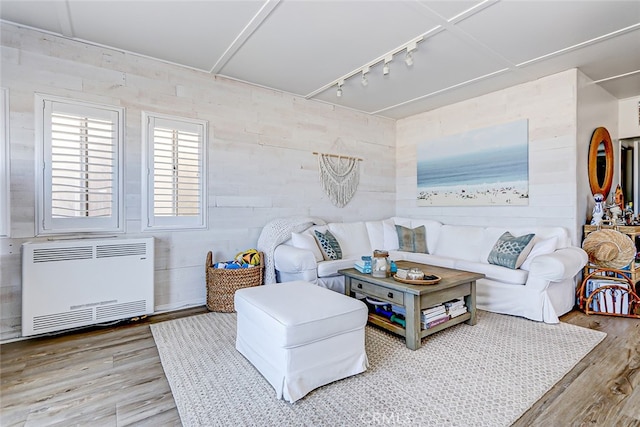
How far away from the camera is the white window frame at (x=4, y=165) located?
2.52m

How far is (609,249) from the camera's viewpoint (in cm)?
316

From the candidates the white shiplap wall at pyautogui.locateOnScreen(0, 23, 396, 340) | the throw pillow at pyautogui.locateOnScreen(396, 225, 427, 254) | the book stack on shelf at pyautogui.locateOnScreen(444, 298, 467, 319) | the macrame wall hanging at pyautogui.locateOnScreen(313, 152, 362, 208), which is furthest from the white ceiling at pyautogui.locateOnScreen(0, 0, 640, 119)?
the book stack on shelf at pyautogui.locateOnScreen(444, 298, 467, 319)

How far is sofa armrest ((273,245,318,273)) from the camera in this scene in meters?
3.23

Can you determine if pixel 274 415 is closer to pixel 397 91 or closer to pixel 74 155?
pixel 74 155

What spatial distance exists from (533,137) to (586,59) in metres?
0.85

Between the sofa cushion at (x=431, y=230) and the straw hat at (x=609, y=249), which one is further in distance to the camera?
the sofa cushion at (x=431, y=230)

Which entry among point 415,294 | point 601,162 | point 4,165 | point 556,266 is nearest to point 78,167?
point 4,165

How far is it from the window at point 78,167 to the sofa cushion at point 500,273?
3532 millimetres

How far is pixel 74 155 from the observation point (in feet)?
9.16

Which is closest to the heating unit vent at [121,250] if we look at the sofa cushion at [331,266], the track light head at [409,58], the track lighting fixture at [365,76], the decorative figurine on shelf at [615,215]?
the sofa cushion at [331,266]

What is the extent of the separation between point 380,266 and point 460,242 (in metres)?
1.71

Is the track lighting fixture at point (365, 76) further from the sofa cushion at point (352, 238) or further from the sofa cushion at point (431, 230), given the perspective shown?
the sofa cushion at point (431, 230)

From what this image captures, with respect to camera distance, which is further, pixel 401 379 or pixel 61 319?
pixel 61 319

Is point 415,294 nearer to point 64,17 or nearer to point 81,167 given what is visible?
point 81,167
